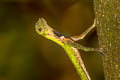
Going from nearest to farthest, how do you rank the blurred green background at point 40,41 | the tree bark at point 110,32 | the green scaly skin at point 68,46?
the tree bark at point 110,32 → the green scaly skin at point 68,46 → the blurred green background at point 40,41

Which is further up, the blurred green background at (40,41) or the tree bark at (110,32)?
the tree bark at (110,32)

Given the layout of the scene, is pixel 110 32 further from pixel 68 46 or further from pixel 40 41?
pixel 40 41

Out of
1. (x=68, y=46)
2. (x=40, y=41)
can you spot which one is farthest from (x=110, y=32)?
(x=40, y=41)

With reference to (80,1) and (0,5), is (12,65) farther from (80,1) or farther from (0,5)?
(80,1)

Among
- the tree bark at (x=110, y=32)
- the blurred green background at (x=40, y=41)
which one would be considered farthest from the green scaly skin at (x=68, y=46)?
the blurred green background at (x=40, y=41)

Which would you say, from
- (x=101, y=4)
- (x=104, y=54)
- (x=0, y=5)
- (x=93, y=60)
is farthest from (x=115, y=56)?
(x=0, y=5)

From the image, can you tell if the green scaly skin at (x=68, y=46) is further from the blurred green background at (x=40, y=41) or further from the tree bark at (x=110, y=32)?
the blurred green background at (x=40, y=41)
